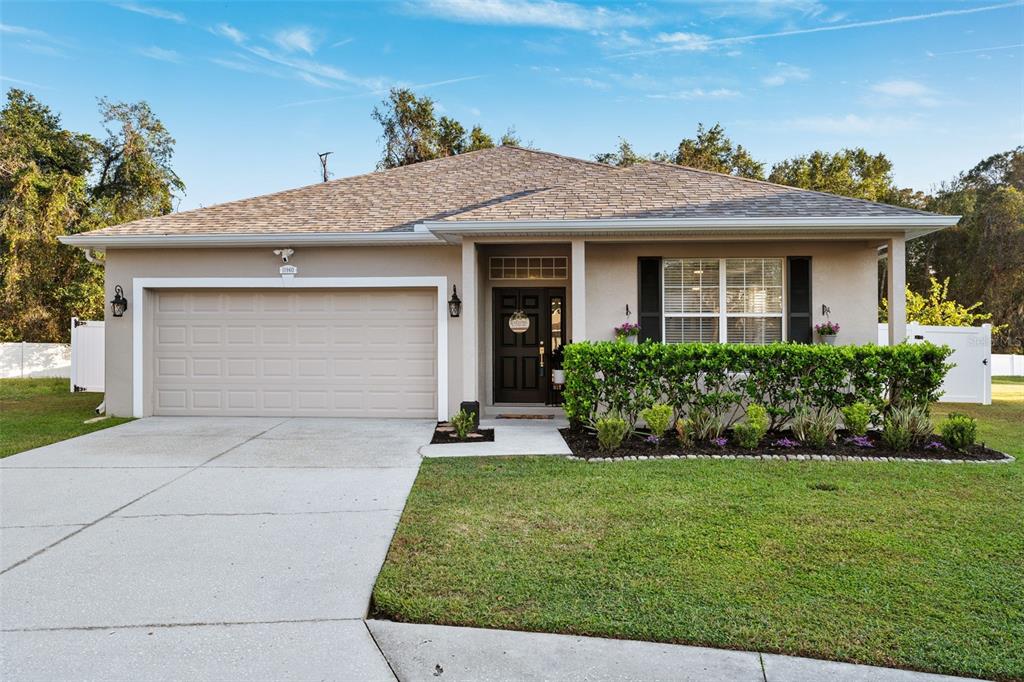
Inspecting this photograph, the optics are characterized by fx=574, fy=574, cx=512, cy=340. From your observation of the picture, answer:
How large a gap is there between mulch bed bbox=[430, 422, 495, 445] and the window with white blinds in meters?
Result: 3.08

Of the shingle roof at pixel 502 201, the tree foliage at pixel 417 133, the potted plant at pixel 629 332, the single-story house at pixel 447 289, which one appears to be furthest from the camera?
the tree foliage at pixel 417 133

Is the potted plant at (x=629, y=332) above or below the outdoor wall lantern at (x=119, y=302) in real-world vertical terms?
below

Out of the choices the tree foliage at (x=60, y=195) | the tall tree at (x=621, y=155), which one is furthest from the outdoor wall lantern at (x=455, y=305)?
the tall tree at (x=621, y=155)

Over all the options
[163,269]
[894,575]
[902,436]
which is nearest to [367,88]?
[163,269]

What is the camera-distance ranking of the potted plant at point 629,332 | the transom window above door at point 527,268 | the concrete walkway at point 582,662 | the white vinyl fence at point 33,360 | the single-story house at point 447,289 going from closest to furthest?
the concrete walkway at point 582,662
the single-story house at point 447,289
the potted plant at point 629,332
the transom window above door at point 527,268
the white vinyl fence at point 33,360

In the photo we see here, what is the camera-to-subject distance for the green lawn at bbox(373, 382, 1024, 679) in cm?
258

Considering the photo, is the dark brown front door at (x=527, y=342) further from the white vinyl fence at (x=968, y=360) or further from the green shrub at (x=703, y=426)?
the white vinyl fence at (x=968, y=360)

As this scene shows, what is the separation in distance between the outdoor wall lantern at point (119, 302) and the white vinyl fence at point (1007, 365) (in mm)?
22402

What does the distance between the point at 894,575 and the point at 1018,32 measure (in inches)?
507

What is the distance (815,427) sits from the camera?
6523mm

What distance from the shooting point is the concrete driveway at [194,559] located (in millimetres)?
2441

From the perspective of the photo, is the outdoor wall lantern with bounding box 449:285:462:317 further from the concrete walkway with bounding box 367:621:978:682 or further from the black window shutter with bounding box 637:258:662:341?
the concrete walkway with bounding box 367:621:978:682

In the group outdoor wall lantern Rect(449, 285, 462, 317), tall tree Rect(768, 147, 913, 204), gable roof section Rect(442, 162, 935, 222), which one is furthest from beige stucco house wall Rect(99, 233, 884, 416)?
tall tree Rect(768, 147, 913, 204)

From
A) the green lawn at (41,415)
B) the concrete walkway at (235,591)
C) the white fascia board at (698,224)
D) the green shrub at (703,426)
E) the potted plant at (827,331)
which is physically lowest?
the concrete walkway at (235,591)
